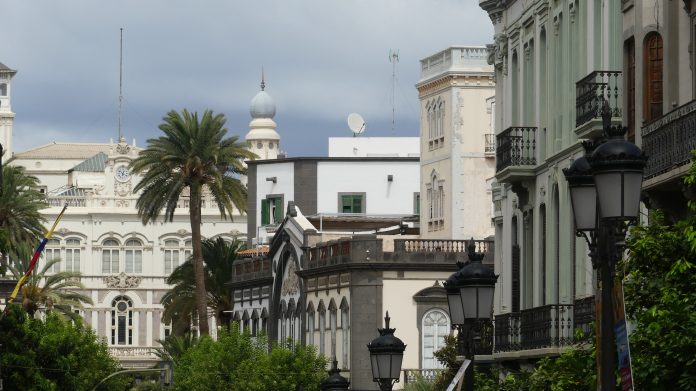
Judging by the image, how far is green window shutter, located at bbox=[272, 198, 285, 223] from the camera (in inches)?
4208

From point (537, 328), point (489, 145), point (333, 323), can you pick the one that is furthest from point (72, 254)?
point (537, 328)

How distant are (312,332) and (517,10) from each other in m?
36.7

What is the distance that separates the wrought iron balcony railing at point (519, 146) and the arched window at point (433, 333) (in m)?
30.0

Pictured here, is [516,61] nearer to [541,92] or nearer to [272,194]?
[541,92]

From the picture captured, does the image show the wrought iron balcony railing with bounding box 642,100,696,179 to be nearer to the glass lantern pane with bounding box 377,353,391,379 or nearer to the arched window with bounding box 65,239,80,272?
the glass lantern pane with bounding box 377,353,391,379

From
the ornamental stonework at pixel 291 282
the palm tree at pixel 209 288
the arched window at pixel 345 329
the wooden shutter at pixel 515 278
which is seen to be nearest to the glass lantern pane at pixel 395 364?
the wooden shutter at pixel 515 278

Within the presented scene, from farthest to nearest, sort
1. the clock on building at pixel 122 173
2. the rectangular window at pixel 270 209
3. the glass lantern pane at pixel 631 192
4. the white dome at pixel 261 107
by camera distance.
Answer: the white dome at pixel 261 107, the clock on building at pixel 122 173, the rectangular window at pixel 270 209, the glass lantern pane at pixel 631 192

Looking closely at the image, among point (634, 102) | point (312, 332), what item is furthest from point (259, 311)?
point (634, 102)

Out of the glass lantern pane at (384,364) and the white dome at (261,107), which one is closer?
the glass lantern pane at (384,364)

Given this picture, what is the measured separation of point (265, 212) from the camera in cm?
10825

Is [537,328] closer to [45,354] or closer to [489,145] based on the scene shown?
[45,354]

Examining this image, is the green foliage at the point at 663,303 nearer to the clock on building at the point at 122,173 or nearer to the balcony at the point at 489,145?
the balcony at the point at 489,145

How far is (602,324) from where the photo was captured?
58.1 feet

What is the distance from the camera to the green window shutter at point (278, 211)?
10688cm
